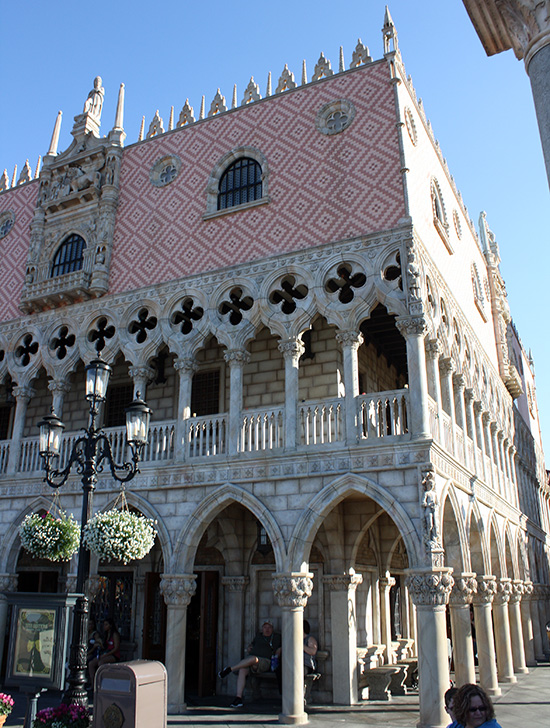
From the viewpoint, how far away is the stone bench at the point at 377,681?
13.2 metres

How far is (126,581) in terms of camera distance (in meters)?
15.7

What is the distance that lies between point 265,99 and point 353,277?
5319 millimetres

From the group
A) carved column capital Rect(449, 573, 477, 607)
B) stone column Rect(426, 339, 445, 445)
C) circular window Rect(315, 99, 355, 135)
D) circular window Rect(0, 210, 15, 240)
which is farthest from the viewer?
circular window Rect(0, 210, 15, 240)

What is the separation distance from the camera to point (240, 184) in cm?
1511

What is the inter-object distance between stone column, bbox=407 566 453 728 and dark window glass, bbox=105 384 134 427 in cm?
907

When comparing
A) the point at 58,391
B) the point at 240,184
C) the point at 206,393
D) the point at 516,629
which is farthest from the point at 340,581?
the point at 240,184

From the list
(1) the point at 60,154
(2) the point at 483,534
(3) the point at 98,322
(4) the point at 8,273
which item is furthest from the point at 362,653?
(1) the point at 60,154

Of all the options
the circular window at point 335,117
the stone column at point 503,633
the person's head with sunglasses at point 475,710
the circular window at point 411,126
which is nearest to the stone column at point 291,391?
the circular window at point 335,117

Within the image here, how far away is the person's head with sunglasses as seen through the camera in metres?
4.06

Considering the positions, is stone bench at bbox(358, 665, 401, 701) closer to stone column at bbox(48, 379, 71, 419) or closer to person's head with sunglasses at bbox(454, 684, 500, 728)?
stone column at bbox(48, 379, 71, 419)

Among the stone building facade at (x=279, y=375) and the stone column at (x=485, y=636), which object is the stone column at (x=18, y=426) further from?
the stone column at (x=485, y=636)

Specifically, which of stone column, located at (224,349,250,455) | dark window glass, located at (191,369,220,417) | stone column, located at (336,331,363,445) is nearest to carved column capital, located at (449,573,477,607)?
stone column, located at (336,331,363,445)

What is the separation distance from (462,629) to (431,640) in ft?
6.78

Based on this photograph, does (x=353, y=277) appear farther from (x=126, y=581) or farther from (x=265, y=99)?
(x=126, y=581)
